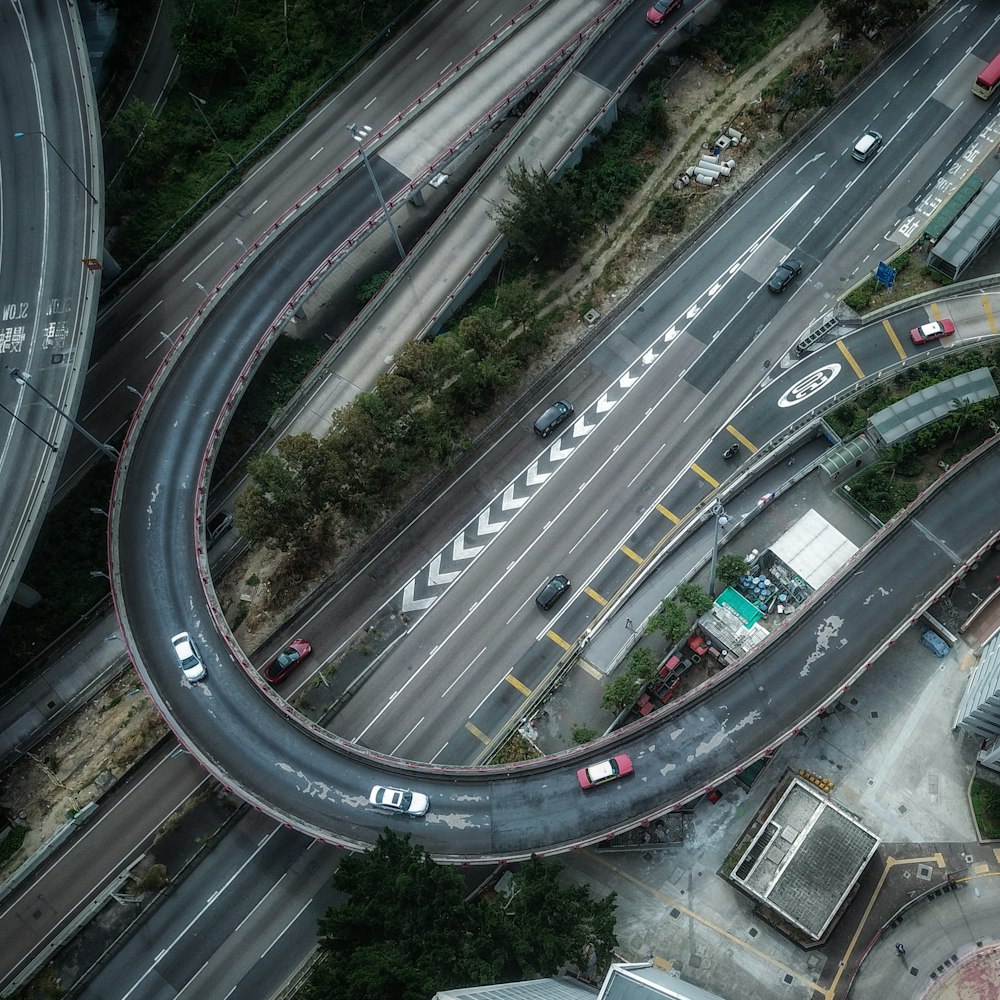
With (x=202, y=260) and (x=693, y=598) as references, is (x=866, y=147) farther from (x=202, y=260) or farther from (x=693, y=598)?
(x=202, y=260)

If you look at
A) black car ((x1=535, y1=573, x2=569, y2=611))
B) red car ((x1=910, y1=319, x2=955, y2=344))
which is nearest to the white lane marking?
black car ((x1=535, y1=573, x2=569, y2=611))

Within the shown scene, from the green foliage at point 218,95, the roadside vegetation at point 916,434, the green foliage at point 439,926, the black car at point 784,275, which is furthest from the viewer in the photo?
the green foliage at point 218,95

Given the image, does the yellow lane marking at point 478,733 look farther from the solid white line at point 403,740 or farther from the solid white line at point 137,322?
the solid white line at point 137,322

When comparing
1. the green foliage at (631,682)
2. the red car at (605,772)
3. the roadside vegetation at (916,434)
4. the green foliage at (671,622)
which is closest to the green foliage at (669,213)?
the roadside vegetation at (916,434)

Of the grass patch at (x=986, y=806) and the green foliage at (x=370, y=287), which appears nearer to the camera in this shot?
the grass patch at (x=986, y=806)

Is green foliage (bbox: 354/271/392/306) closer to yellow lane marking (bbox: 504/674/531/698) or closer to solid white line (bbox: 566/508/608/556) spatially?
solid white line (bbox: 566/508/608/556)

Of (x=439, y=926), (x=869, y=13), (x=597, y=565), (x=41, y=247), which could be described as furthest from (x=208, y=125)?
(x=439, y=926)
